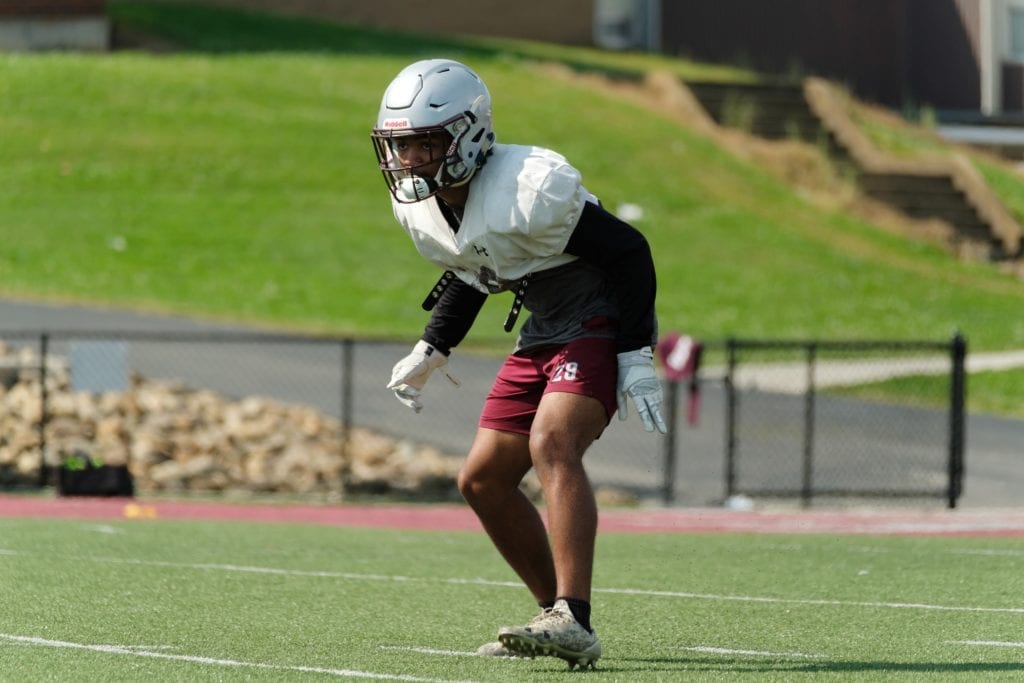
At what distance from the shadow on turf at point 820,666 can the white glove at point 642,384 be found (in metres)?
0.84

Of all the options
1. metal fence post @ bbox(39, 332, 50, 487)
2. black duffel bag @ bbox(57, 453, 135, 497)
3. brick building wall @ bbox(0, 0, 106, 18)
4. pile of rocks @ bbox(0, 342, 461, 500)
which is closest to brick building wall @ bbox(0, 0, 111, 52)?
brick building wall @ bbox(0, 0, 106, 18)

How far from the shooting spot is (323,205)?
32.7 meters

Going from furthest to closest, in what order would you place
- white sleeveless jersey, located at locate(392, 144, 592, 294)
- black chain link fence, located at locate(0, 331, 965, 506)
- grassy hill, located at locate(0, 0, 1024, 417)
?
grassy hill, located at locate(0, 0, 1024, 417), black chain link fence, located at locate(0, 331, 965, 506), white sleeveless jersey, located at locate(392, 144, 592, 294)

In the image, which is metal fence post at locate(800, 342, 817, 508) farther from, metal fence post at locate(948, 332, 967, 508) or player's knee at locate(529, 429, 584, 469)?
player's knee at locate(529, 429, 584, 469)

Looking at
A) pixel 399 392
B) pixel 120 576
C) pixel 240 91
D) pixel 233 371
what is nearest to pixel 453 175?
pixel 399 392

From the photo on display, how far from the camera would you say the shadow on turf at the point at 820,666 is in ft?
21.1

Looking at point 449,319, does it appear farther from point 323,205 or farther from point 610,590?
point 323,205

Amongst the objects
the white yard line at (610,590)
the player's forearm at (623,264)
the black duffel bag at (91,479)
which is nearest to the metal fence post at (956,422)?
the black duffel bag at (91,479)

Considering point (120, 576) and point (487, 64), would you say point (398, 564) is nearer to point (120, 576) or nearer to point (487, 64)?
point (120, 576)

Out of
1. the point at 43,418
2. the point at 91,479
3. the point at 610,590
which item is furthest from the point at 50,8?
the point at 610,590

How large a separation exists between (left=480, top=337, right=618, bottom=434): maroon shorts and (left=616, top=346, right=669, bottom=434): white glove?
0.06m

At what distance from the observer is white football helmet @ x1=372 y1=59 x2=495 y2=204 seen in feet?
21.2

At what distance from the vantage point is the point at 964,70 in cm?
4766

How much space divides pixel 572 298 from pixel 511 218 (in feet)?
1.47
